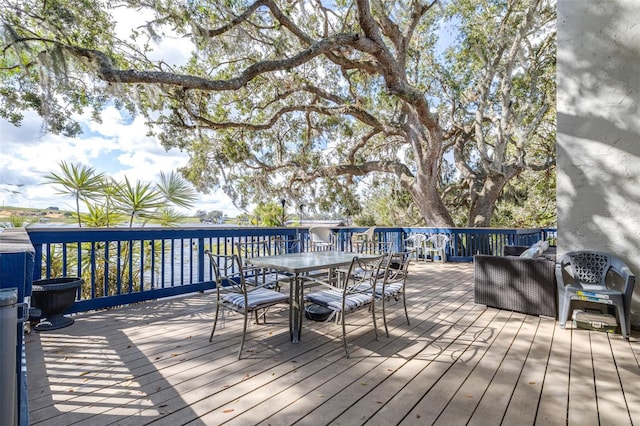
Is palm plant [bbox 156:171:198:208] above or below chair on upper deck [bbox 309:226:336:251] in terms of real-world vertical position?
above

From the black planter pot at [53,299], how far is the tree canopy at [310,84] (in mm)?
2758

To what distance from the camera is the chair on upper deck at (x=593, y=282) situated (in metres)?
3.12

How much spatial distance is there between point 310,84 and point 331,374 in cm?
755

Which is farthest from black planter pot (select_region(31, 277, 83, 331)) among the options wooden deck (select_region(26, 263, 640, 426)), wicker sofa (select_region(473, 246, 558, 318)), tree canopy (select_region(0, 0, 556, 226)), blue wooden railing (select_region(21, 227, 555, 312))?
wicker sofa (select_region(473, 246, 558, 318))

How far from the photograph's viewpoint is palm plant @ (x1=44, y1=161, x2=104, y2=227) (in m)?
4.06

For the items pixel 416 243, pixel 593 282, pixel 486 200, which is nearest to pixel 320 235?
pixel 416 243

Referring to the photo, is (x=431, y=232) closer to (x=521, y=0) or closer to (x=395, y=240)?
(x=395, y=240)

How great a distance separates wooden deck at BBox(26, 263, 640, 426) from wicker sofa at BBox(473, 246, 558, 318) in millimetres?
315

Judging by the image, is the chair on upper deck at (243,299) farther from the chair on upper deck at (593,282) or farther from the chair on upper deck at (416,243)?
the chair on upper deck at (416,243)

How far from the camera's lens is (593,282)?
11.4 feet

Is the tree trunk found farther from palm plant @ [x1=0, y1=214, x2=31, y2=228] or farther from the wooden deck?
palm plant @ [x1=0, y1=214, x2=31, y2=228]

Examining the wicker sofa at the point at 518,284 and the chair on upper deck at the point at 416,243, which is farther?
the chair on upper deck at the point at 416,243

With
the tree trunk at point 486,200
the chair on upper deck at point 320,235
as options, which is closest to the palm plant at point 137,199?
the chair on upper deck at point 320,235

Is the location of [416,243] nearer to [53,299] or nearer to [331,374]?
[331,374]
